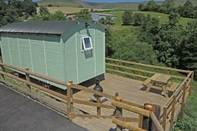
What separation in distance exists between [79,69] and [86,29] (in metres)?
1.53

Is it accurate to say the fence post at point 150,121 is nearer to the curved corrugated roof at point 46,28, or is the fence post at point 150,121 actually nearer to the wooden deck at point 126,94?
the wooden deck at point 126,94

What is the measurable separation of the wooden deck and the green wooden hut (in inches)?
26.4

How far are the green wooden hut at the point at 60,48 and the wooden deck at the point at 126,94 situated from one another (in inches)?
26.4

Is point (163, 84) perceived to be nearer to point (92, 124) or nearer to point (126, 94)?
point (126, 94)

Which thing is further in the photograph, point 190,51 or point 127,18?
point 127,18

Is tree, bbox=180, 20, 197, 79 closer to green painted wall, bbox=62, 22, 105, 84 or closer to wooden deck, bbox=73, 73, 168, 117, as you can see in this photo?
wooden deck, bbox=73, 73, 168, 117

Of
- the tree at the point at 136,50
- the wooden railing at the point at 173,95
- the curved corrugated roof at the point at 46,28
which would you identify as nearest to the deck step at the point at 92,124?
the wooden railing at the point at 173,95

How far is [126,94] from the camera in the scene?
6676 mm

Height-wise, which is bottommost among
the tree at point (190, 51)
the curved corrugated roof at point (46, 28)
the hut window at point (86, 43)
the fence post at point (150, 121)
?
the tree at point (190, 51)

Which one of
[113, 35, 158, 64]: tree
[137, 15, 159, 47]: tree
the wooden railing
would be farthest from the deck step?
[137, 15, 159, 47]: tree

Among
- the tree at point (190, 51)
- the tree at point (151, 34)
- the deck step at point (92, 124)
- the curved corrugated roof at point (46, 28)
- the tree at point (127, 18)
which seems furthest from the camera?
the tree at point (127, 18)

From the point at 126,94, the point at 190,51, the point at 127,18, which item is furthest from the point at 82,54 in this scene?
the point at 127,18

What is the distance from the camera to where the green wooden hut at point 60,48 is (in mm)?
6096

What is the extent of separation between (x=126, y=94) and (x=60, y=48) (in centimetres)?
295
